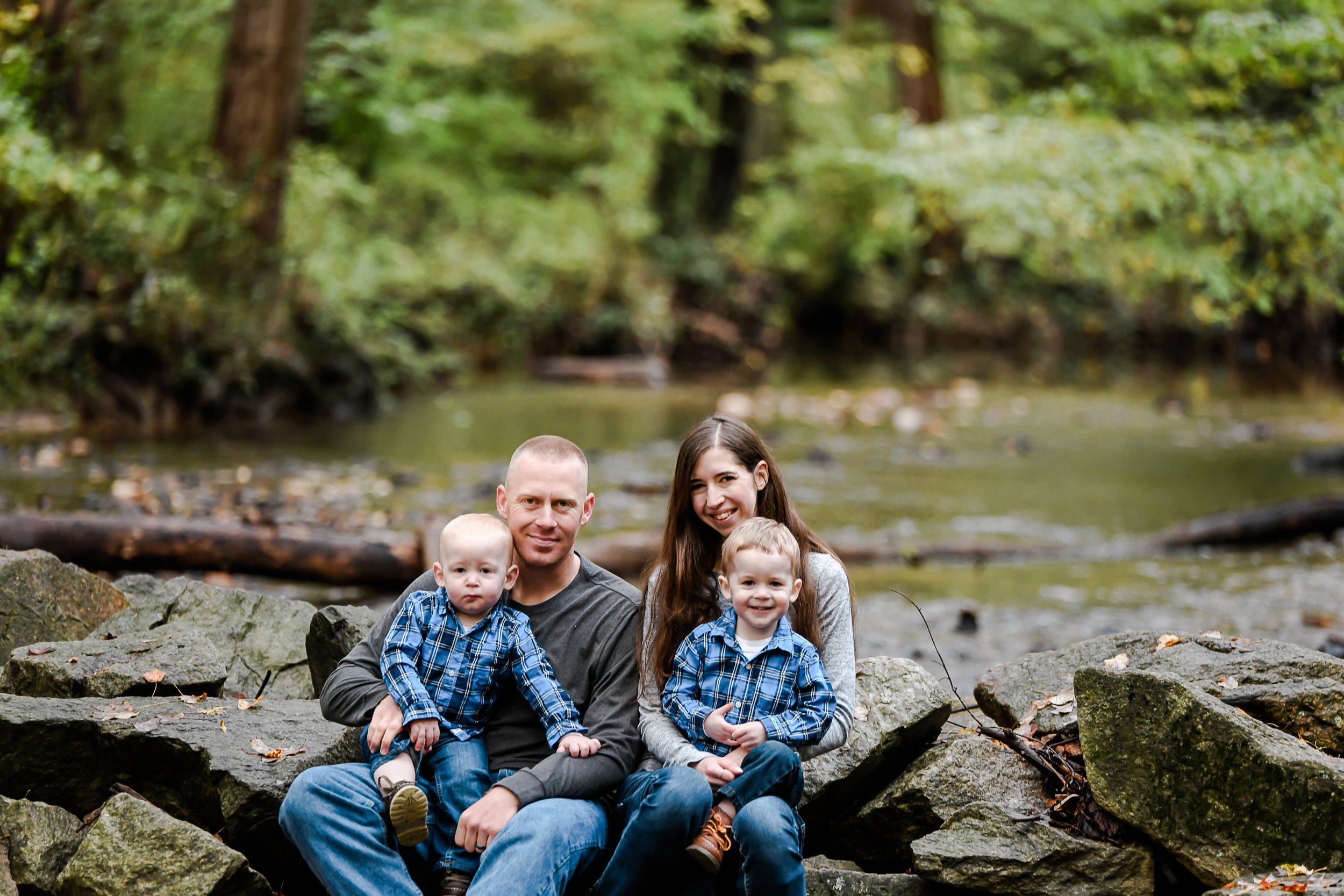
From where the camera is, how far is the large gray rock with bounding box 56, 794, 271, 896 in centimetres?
327

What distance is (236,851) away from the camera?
335 cm

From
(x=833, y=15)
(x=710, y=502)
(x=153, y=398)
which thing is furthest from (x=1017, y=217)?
(x=833, y=15)

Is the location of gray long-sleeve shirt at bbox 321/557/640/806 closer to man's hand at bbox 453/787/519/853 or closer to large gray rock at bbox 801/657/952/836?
man's hand at bbox 453/787/519/853

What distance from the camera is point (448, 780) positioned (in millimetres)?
3445

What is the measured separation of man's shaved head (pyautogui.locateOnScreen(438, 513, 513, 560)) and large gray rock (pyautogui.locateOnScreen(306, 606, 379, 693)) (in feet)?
3.02

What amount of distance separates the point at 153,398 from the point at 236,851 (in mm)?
11830

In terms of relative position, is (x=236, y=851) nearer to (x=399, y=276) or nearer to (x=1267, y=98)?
(x=1267, y=98)

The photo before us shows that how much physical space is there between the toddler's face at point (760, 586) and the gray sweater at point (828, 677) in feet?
0.73

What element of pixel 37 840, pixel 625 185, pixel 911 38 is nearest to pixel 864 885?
pixel 37 840

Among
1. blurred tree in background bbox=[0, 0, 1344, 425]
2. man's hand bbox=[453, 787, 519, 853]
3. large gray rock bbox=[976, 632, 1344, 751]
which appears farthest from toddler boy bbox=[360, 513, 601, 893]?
blurred tree in background bbox=[0, 0, 1344, 425]

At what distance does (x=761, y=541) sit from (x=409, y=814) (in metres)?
1.21

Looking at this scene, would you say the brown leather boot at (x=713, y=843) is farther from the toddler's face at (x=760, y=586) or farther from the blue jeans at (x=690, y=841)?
the toddler's face at (x=760, y=586)

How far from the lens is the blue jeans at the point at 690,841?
10.4 feet

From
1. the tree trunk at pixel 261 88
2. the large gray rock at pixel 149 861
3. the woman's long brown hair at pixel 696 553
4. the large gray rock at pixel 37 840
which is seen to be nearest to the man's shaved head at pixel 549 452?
the woman's long brown hair at pixel 696 553
